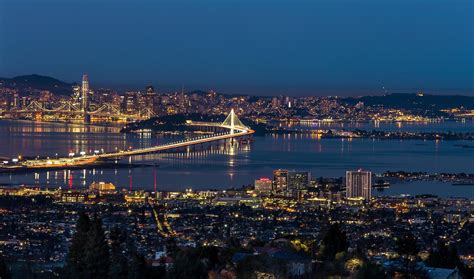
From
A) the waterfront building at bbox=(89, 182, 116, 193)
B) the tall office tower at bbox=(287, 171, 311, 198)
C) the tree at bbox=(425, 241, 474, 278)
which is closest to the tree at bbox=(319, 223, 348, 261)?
the tree at bbox=(425, 241, 474, 278)

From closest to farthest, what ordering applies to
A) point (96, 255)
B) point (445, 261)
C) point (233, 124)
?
point (96, 255), point (445, 261), point (233, 124)

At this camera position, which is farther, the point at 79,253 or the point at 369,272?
the point at 79,253

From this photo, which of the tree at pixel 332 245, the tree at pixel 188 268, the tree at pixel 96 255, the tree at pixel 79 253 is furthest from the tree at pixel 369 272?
the tree at pixel 79 253

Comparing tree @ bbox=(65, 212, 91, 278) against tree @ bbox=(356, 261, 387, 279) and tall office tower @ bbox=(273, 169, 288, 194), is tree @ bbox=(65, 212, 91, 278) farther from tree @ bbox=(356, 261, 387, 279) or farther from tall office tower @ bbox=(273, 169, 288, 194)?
tall office tower @ bbox=(273, 169, 288, 194)

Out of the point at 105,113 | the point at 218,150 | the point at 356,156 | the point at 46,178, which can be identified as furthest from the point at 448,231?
the point at 105,113

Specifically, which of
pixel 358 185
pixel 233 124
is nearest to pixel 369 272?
pixel 358 185

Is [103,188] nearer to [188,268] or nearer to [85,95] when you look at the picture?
[188,268]

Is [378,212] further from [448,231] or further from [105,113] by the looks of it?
[105,113]

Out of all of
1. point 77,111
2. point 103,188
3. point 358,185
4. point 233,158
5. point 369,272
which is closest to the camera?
point 369,272
